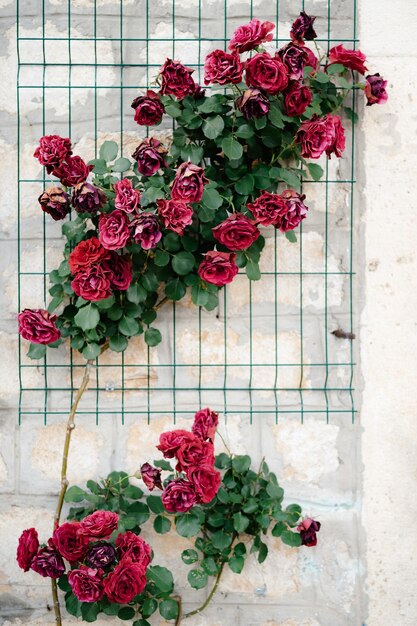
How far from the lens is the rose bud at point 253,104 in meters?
1.74

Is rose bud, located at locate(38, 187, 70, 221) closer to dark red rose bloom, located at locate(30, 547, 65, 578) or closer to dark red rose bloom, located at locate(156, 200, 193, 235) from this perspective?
dark red rose bloom, located at locate(156, 200, 193, 235)

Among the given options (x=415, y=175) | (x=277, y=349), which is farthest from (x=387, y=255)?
(x=277, y=349)

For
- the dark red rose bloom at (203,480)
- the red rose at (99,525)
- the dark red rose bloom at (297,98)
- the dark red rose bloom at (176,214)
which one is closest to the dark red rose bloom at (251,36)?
the dark red rose bloom at (297,98)

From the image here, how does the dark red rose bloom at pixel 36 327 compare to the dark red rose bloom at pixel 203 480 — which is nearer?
the dark red rose bloom at pixel 203 480

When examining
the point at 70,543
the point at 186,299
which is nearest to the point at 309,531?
the point at 70,543

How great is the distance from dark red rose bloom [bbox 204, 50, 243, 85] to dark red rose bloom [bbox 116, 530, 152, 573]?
1330 mm

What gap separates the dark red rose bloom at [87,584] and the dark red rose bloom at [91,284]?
29.9 inches

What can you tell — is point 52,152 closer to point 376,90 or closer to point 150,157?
point 150,157

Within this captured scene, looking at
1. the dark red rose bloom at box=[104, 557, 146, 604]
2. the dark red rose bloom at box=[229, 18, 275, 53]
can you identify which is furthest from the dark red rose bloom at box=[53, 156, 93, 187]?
the dark red rose bloom at box=[104, 557, 146, 604]

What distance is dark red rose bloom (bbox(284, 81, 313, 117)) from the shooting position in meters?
1.81

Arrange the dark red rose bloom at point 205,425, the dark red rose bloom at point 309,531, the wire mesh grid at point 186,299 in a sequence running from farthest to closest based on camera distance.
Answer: the wire mesh grid at point 186,299, the dark red rose bloom at point 309,531, the dark red rose bloom at point 205,425

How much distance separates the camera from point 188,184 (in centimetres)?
170

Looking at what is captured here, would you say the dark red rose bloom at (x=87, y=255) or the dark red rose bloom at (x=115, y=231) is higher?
the dark red rose bloom at (x=115, y=231)

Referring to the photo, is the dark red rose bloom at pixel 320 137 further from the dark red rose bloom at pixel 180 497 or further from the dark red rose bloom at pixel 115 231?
the dark red rose bloom at pixel 180 497
